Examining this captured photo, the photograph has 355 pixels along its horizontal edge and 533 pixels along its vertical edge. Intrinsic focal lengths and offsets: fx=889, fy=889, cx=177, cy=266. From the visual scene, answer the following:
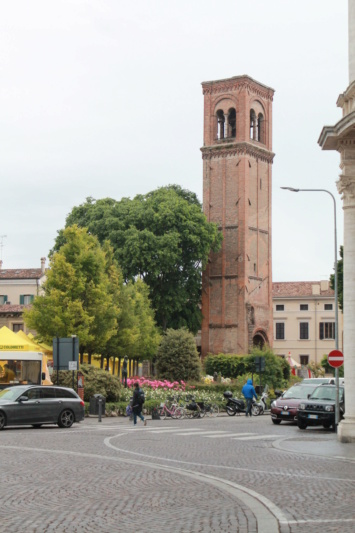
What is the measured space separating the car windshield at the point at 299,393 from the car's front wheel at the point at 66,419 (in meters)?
9.66

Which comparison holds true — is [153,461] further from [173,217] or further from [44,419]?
[173,217]

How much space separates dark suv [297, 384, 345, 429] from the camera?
29859mm

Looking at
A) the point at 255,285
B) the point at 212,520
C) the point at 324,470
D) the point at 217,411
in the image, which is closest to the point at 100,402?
the point at 217,411

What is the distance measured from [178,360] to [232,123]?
29699 millimetres

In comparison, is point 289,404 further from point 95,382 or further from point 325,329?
point 325,329

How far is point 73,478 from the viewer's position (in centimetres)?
1443

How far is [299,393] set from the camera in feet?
115

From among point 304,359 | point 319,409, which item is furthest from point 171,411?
point 304,359

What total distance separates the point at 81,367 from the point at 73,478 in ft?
87.5

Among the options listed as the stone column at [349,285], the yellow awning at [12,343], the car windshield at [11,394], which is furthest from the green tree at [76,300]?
the stone column at [349,285]

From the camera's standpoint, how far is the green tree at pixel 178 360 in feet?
190

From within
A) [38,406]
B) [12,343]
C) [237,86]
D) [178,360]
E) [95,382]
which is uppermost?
[237,86]

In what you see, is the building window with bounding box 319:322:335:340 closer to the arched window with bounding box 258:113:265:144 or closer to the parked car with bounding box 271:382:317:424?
the arched window with bounding box 258:113:265:144

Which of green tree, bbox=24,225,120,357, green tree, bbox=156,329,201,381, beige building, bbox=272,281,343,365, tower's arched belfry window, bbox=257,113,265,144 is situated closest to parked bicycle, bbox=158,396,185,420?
green tree, bbox=24,225,120,357
